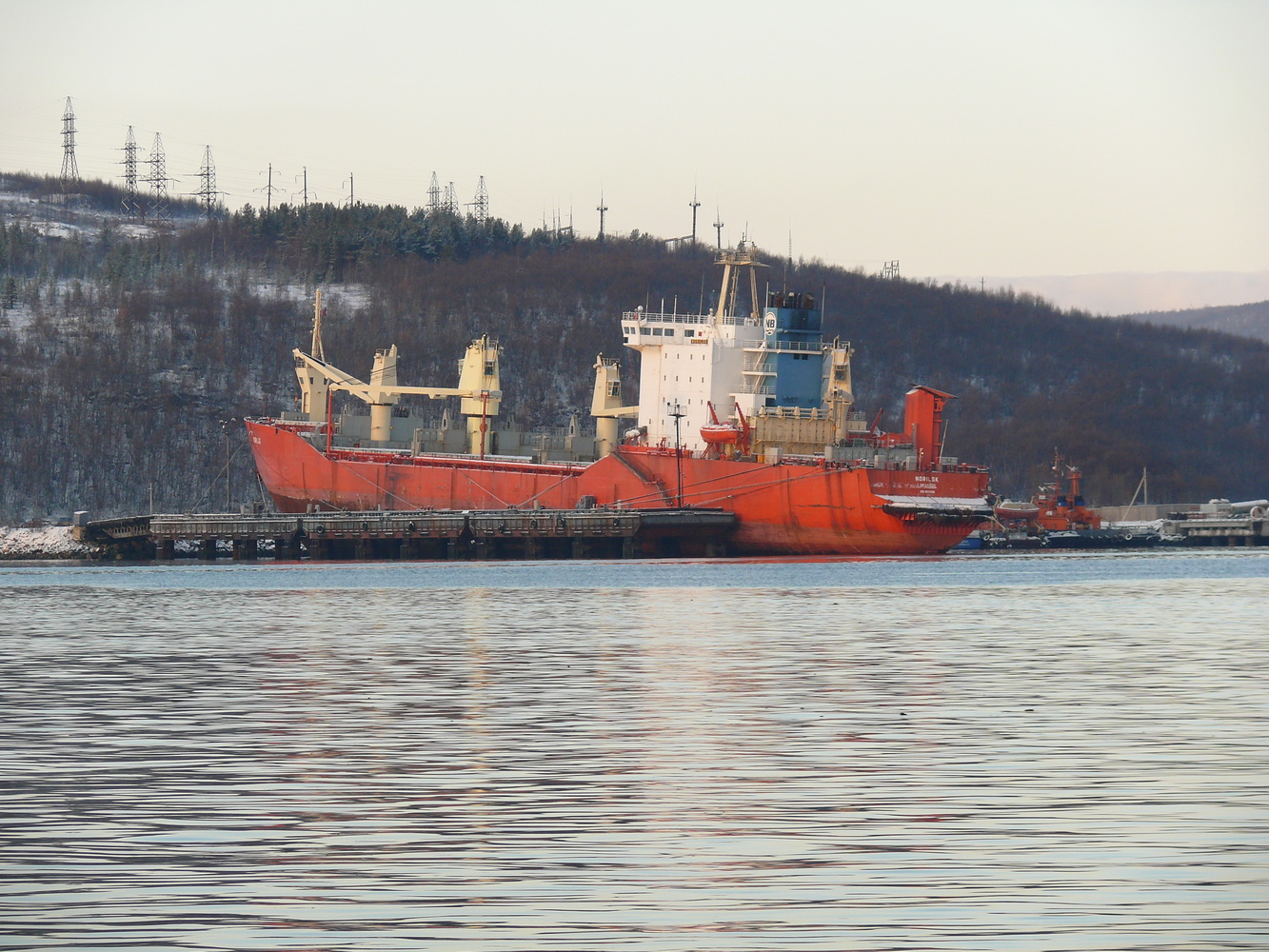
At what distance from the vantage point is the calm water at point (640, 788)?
9.89 m

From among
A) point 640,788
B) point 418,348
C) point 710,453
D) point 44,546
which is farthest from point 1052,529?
point 640,788

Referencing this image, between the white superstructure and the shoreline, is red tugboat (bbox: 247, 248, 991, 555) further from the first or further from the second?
the shoreline

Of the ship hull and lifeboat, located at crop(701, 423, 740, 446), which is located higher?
lifeboat, located at crop(701, 423, 740, 446)

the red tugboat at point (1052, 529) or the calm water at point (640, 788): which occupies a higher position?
the calm water at point (640, 788)

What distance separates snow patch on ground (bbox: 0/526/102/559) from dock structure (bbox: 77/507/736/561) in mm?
6073

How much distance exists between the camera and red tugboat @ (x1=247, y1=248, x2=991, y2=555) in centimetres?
6412

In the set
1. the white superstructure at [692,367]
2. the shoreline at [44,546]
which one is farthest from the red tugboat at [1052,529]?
the shoreline at [44,546]

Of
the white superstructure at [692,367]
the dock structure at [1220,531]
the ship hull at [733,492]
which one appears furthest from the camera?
the dock structure at [1220,531]

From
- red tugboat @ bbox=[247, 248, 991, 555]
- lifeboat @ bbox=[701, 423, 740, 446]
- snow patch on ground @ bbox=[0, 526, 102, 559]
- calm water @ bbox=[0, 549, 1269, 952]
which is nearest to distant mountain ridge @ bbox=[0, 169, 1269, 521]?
snow patch on ground @ bbox=[0, 526, 102, 559]

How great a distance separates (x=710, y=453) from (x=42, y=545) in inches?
1311

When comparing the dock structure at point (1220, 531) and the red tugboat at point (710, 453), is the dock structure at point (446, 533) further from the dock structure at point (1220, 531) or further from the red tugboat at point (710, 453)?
the dock structure at point (1220, 531)

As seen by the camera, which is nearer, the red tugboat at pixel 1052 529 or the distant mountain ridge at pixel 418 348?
the red tugboat at pixel 1052 529

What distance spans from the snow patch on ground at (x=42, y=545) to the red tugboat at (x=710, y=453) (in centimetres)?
995

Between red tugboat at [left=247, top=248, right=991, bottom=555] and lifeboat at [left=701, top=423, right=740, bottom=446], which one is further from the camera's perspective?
lifeboat at [left=701, top=423, right=740, bottom=446]
